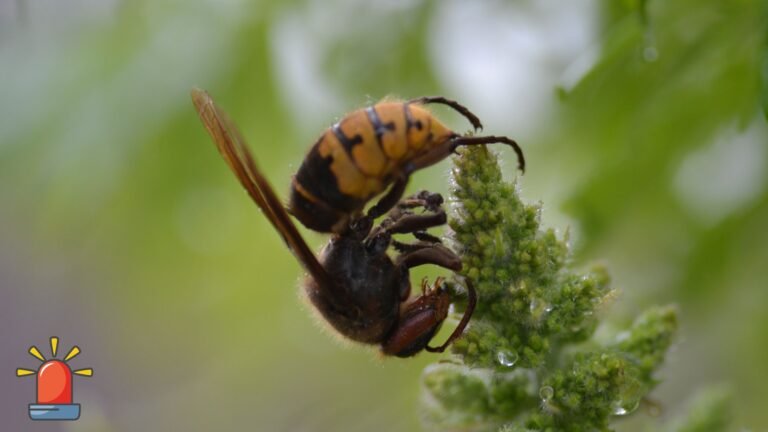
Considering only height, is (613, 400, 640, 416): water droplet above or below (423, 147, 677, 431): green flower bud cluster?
below

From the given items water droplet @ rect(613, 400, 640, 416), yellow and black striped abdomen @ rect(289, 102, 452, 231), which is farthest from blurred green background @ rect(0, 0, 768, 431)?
water droplet @ rect(613, 400, 640, 416)

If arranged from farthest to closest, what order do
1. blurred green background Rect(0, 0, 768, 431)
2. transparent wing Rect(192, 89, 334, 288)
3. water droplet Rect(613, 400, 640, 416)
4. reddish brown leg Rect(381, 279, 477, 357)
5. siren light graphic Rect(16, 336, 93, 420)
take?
siren light graphic Rect(16, 336, 93, 420) < blurred green background Rect(0, 0, 768, 431) < reddish brown leg Rect(381, 279, 477, 357) < transparent wing Rect(192, 89, 334, 288) < water droplet Rect(613, 400, 640, 416)

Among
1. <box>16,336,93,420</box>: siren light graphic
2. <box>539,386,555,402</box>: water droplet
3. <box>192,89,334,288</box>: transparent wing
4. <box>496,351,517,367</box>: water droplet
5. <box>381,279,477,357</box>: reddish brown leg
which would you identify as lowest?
<box>539,386,555,402</box>: water droplet

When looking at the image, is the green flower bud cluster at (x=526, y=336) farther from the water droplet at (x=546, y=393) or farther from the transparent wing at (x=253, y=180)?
the transparent wing at (x=253, y=180)

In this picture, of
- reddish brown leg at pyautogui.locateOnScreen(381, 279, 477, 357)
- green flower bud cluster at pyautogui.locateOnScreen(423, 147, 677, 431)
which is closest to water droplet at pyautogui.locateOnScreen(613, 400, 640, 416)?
green flower bud cluster at pyautogui.locateOnScreen(423, 147, 677, 431)

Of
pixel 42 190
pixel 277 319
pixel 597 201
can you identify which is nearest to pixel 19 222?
pixel 42 190

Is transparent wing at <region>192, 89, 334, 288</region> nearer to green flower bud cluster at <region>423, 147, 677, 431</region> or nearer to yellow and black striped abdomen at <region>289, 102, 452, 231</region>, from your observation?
yellow and black striped abdomen at <region>289, 102, 452, 231</region>

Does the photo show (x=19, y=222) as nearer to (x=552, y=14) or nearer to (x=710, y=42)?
(x=552, y=14)

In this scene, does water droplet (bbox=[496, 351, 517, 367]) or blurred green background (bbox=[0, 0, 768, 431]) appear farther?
Answer: blurred green background (bbox=[0, 0, 768, 431])

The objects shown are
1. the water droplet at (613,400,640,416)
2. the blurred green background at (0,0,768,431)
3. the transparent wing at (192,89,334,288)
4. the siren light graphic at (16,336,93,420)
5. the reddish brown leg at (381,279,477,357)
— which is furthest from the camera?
the siren light graphic at (16,336,93,420)
